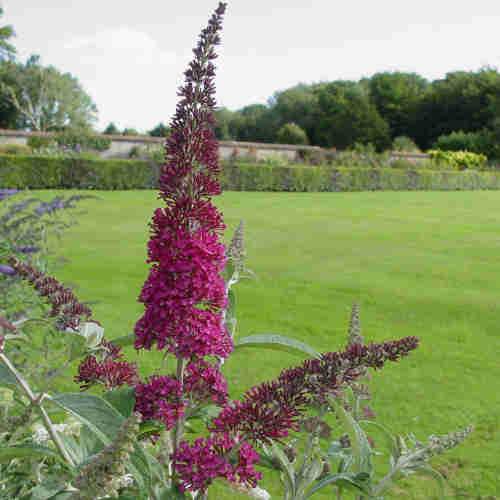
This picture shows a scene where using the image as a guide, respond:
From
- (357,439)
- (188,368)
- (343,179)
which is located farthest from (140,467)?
(343,179)

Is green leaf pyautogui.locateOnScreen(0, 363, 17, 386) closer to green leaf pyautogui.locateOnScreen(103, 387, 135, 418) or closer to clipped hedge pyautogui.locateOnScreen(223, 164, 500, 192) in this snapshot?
green leaf pyautogui.locateOnScreen(103, 387, 135, 418)

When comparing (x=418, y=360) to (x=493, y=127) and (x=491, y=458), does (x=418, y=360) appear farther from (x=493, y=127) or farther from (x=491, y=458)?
(x=493, y=127)

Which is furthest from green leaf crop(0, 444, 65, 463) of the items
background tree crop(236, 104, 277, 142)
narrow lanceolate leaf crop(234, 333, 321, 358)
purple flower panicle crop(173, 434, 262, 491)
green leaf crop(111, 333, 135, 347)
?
background tree crop(236, 104, 277, 142)

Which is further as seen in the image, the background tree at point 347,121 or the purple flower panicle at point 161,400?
the background tree at point 347,121

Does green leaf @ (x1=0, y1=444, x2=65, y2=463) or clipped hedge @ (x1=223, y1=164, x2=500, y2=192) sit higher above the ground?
green leaf @ (x1=0, y1=444, x2=65, y2=463)

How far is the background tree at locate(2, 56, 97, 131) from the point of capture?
211 feet

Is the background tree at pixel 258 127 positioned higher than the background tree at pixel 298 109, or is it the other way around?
the background tree at pixel 298 109

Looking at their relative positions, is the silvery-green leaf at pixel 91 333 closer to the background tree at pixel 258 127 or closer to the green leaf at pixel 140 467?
the green leaf at pixel 140 467

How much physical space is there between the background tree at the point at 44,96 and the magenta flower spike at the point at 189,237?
210 feet

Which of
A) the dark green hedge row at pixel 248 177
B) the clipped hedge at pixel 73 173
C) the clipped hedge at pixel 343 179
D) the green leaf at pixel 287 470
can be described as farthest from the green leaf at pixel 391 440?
the clipped hedge at pixel 343 179

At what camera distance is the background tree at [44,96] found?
211ft

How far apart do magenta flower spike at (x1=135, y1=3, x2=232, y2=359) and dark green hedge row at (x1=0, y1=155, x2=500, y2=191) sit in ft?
55.5

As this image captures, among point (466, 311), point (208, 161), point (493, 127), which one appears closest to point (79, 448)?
point (208, 161)

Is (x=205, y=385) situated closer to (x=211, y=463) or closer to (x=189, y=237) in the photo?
(x=211, y=463)
